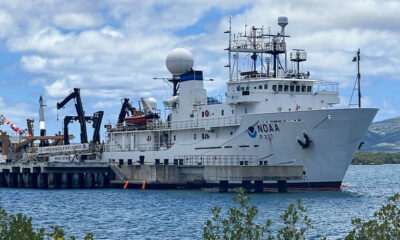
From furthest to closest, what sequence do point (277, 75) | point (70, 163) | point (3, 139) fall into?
point (3, 139) < point (70, 163) < point (277, 75)

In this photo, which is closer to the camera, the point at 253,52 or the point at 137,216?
the point at 137,216

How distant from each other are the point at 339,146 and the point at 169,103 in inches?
750

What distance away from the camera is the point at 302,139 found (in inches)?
1975

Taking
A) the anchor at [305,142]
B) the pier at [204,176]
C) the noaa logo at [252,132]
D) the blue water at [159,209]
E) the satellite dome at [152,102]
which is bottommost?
the blue water at [159,209]

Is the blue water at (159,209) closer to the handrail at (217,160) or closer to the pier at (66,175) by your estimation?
the handrail at (217,160)

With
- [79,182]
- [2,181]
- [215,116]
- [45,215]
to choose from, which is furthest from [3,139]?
[45,215]

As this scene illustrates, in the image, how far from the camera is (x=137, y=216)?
40625 millimetres

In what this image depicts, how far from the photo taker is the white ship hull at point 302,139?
4947 centimetres

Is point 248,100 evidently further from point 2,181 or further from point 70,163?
point 2,181

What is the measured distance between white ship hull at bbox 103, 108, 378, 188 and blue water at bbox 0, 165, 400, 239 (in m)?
1.85

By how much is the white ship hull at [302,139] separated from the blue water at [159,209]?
1.85 m

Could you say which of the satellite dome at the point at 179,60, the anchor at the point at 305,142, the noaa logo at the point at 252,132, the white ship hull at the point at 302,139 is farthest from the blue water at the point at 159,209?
the satellite dome at the point at 179,60

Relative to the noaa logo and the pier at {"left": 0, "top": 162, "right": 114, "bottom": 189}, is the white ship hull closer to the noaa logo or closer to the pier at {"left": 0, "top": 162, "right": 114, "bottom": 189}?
the noaa logo

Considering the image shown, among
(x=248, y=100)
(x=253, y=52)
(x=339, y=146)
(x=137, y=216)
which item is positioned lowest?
(x=137, y=216)
